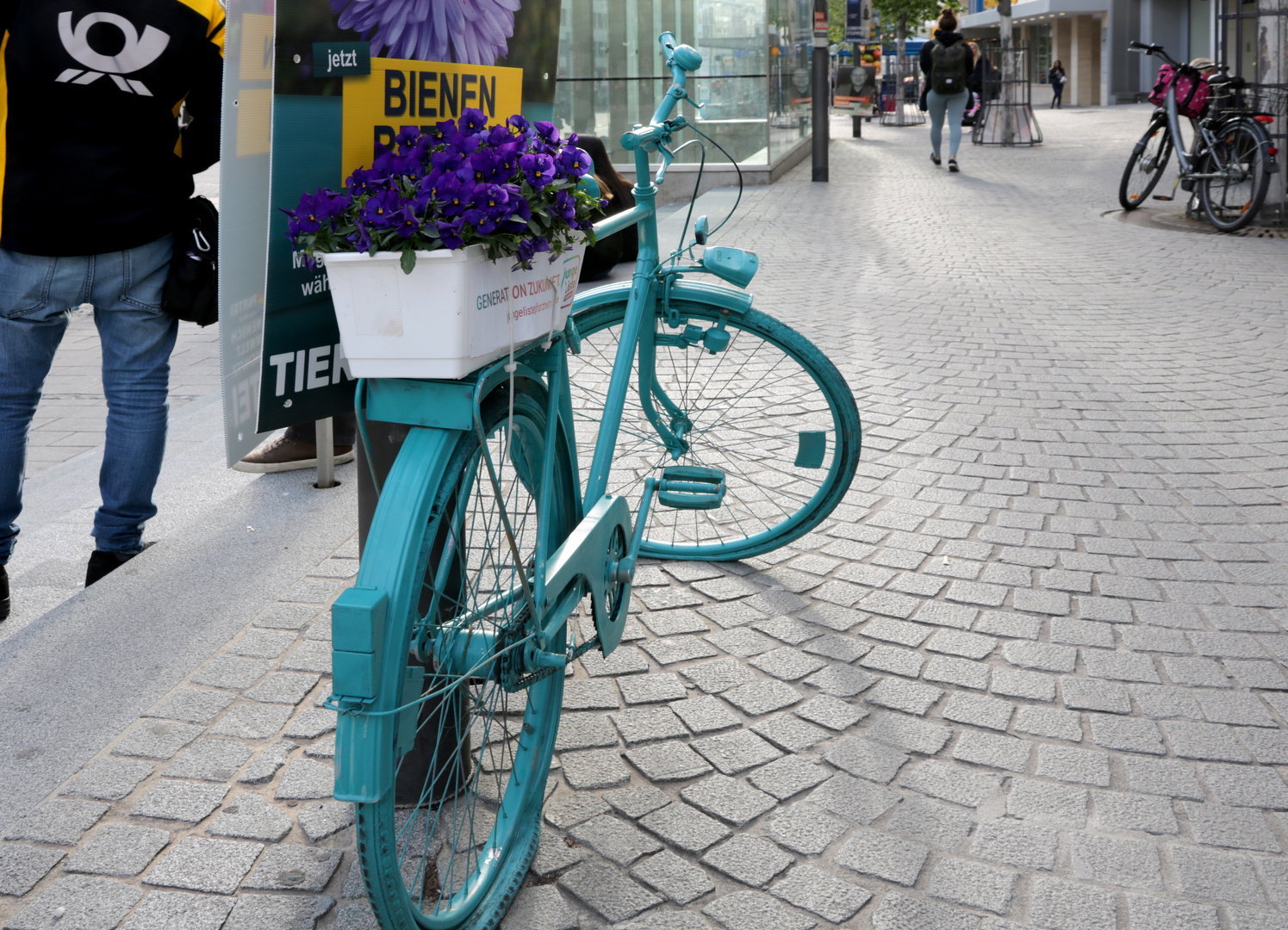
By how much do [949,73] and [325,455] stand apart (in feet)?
45.5

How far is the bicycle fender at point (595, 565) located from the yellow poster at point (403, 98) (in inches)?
31.3

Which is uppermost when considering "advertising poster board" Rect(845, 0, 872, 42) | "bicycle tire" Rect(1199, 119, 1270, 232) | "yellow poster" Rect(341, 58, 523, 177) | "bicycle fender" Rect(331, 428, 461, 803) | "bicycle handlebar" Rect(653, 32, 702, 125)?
"advertising poster board" Rect(845, 0, 872, 42)

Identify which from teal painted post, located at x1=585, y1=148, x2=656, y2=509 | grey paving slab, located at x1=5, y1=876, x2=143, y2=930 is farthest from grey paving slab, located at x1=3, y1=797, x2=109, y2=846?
teal painted post, located at x1=585, y1=148, x2=656, y2=509

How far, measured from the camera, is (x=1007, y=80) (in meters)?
22.5

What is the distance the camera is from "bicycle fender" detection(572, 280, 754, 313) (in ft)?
11.3

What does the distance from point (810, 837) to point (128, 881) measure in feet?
4.25

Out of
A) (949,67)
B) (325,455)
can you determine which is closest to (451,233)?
(325,455)

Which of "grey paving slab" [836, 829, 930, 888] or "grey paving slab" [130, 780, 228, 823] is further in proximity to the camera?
"grey paving slab" [130, 780, 228, 823]

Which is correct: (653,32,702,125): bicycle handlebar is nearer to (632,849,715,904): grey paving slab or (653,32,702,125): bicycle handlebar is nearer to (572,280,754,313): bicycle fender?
(572,280,754,313): bicycle fender

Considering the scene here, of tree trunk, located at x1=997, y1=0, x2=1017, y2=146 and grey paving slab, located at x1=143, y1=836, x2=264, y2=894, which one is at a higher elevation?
tree trunk, located at x1=997, y1=0, x2=1017, y2=146

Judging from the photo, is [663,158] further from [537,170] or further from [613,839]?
[613,839]

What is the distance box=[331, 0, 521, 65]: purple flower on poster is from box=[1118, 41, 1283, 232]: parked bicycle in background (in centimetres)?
958

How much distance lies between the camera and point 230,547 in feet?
13.2

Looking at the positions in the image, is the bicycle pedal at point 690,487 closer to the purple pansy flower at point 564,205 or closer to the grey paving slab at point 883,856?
the grey paving slab at point 883,856
